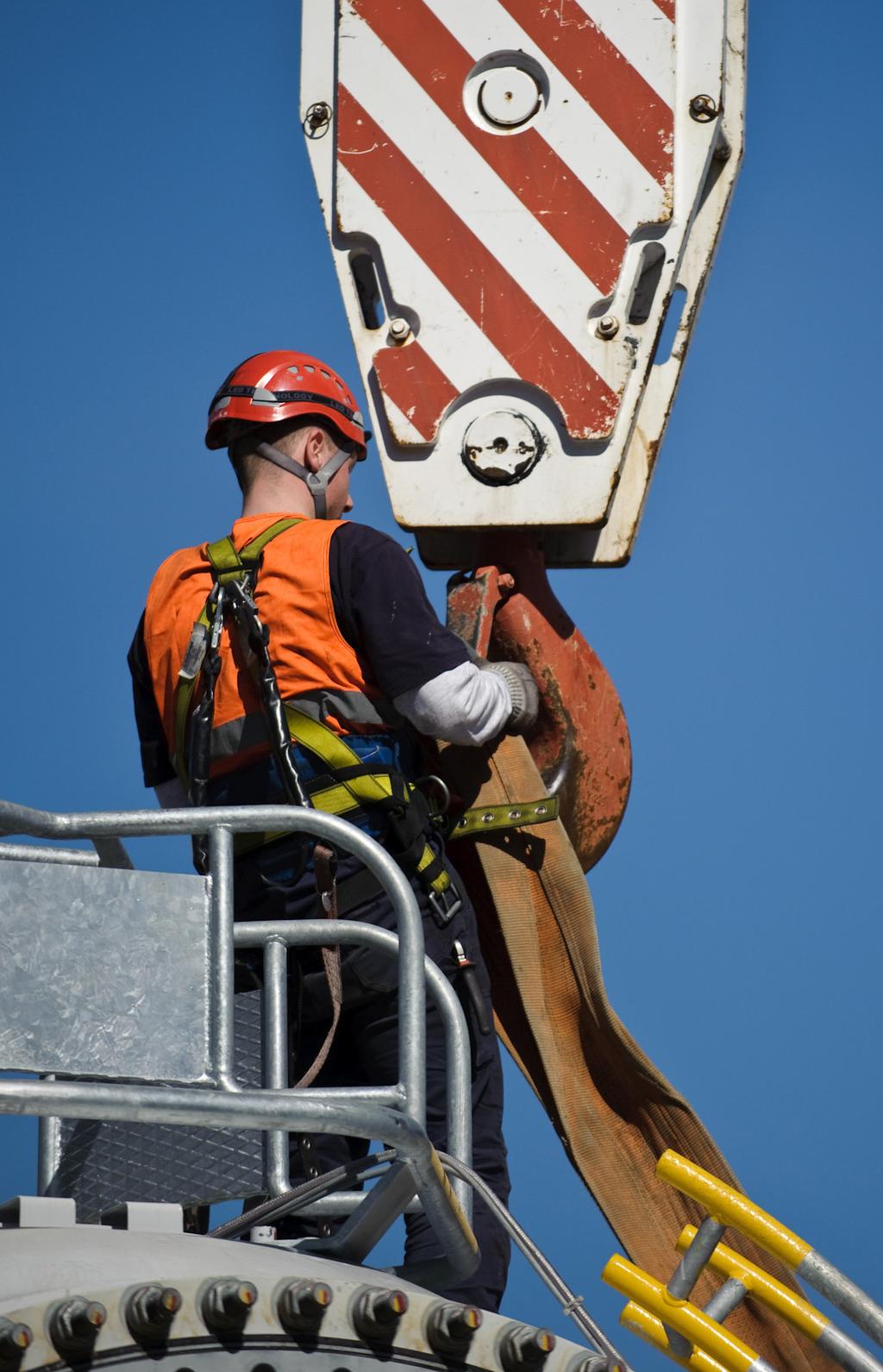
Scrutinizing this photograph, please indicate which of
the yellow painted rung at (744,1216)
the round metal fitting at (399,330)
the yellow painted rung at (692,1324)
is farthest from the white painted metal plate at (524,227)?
the yellow painted rung at (692,1324)

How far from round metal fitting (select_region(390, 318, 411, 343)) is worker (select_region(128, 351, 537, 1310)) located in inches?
28.1

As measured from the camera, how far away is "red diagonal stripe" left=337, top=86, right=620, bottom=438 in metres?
4.21

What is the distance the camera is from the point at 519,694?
13.4 ft

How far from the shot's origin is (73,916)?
2275mm

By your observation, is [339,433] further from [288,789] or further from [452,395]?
[288,789]

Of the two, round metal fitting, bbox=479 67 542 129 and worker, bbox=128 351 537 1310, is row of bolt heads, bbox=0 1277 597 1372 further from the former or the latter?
round metal fitting, bbox=479 67 542 129

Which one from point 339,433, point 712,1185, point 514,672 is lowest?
point 712,1185

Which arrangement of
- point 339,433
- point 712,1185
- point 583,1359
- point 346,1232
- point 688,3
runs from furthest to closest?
point 688,3 → point 339,433 → point 712,1185 → point 346,1232 → point 583,1359

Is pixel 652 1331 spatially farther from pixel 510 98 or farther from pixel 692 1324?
pixel 510 98

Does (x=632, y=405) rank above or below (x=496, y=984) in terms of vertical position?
above

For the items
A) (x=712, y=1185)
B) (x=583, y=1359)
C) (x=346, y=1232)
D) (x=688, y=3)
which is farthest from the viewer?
(x=688, y=3)

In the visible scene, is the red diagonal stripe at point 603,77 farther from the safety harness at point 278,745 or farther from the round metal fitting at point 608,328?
the safety harness at point 278,745

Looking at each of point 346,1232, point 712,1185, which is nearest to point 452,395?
point 712,1185

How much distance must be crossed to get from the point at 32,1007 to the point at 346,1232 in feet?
1.86
